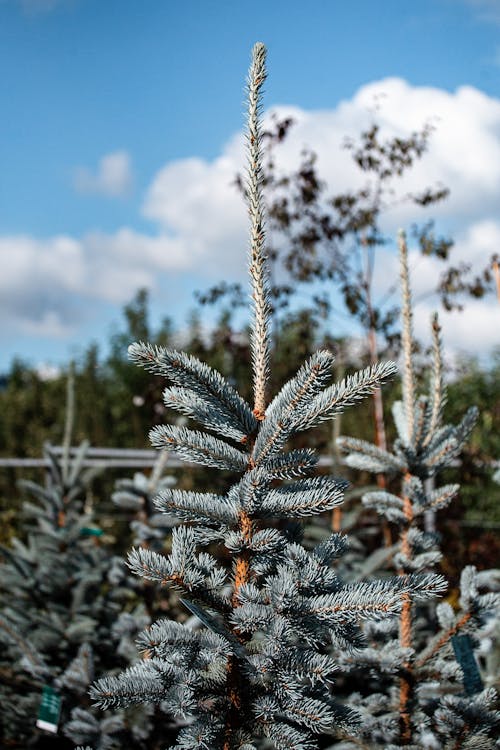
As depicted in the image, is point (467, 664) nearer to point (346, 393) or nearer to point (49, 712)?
point (346, 393)

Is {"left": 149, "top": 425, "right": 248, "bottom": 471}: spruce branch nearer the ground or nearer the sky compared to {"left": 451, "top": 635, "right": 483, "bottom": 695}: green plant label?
nearer the sky

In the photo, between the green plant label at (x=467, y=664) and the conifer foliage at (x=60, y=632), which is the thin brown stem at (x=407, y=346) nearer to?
the green plant label at (x=467, y=664)

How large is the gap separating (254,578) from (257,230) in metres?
0.78

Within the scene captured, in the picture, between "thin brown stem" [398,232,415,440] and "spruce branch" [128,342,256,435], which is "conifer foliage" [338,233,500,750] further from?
"spruce branch" [128,342,256,435]

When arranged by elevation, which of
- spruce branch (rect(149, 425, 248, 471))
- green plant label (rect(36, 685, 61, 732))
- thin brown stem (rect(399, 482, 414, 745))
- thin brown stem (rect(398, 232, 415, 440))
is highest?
thin brown stem (rect(398, 232, 415, 440))

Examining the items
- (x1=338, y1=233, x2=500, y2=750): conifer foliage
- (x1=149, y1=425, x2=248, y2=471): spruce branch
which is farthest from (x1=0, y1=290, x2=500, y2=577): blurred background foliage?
(x1=149, y1=425, x2=248, y2=471): spruce branch

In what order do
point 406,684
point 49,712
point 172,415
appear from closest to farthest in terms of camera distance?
1. point 406,684
2. point 49,712
3. point 172,415

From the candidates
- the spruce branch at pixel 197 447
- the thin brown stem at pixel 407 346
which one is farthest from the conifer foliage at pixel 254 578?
the thin brown stem at pixel 407 346

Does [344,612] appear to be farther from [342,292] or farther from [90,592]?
[342,292]

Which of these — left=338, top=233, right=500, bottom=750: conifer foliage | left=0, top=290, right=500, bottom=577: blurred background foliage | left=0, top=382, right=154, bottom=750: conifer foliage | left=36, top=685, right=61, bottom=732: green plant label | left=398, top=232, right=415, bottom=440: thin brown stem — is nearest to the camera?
left=338, top=233, right=500, bottom=750: conifer foliage

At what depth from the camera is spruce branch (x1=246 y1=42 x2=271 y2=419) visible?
1702 millimetres

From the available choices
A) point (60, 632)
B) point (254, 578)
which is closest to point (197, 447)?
point (254, 578)

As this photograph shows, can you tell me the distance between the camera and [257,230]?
172cm

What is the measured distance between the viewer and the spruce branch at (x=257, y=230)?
5.58 feet
